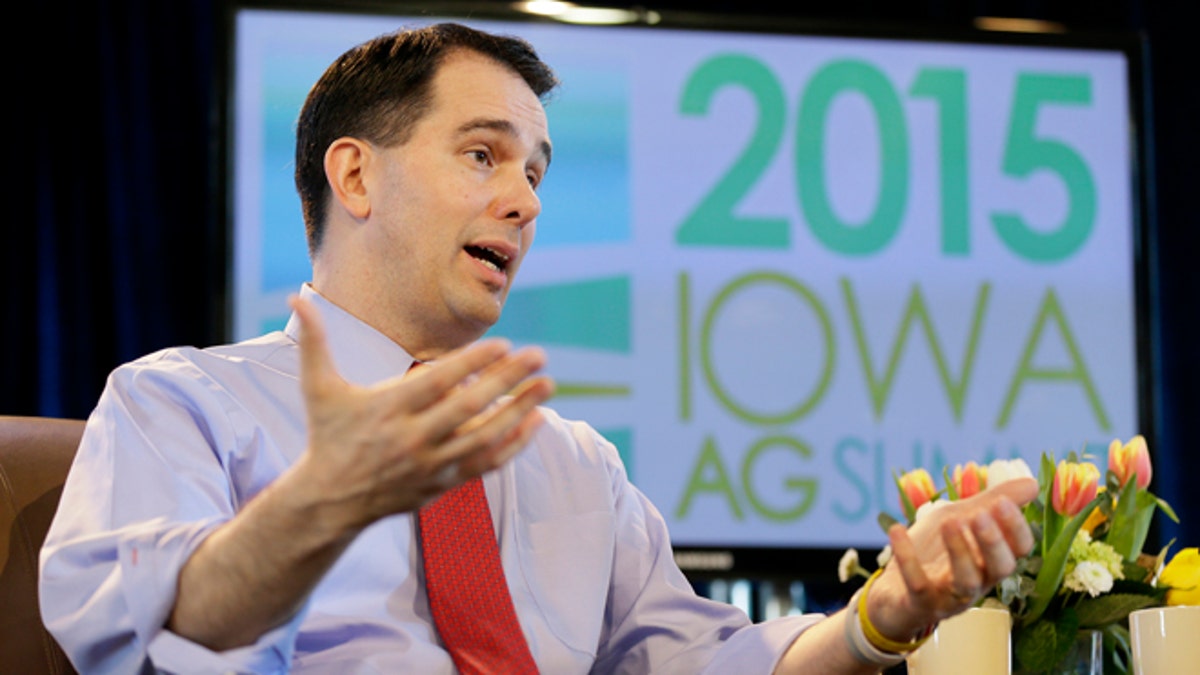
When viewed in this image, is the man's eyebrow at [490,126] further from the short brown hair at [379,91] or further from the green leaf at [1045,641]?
the green leaf at [1045,641]

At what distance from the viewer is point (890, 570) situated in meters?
1.31

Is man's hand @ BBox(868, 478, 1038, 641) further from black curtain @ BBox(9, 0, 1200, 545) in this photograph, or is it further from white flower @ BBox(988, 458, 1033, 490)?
black curtain @ BBox(9, 0, 1200, 545)

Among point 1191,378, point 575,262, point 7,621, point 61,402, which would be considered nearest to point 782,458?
point 575,262

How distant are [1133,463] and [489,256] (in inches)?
33.9

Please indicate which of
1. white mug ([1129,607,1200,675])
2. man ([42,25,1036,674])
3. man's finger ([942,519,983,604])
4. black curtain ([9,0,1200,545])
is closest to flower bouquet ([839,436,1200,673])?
white mug ([1129,607,1200,675])

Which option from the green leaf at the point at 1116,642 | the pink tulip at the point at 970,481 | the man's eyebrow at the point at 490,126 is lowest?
the green leaf at the point at 1116,642

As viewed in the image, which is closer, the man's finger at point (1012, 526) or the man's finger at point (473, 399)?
the man's finger at point (473, 399)

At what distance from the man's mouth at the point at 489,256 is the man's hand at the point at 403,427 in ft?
2.07

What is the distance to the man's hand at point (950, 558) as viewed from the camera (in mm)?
1161

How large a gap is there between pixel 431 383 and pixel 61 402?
245 cm

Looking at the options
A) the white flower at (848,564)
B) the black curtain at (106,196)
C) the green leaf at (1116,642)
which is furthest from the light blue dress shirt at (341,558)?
the black curtain at (106,196)

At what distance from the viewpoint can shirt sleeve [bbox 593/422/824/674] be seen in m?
1.55

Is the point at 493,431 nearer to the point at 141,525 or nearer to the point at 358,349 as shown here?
the point at 141,525

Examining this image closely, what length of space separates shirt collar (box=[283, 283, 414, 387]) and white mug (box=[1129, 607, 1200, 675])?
0.87 m
